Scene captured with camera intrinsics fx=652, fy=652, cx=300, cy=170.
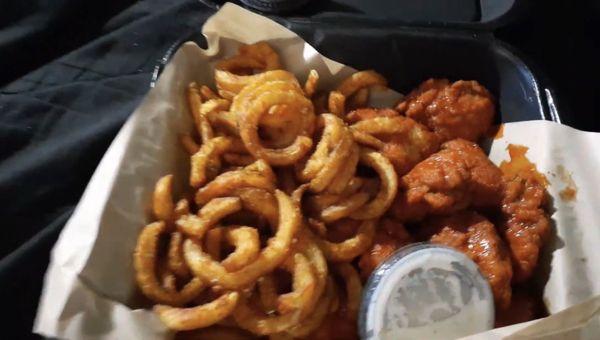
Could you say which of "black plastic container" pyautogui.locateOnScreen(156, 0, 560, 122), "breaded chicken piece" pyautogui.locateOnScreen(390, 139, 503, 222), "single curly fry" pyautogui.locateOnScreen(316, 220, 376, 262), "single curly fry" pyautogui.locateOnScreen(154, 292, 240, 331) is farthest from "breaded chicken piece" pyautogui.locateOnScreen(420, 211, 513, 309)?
"single curly fry" pyautogui.locateOnScreen(154, 292, 240, 331)

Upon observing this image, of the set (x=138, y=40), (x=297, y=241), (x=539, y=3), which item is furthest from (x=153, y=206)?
(x=539, y=3)

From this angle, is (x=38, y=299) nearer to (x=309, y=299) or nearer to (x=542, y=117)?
(x=309, y=299)

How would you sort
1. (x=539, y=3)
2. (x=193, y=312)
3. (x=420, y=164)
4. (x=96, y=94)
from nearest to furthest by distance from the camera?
1. (x=193, y=312)
2. (x=420, y=164)
3. (x=96, y=94)
4. (x=539, y=3)

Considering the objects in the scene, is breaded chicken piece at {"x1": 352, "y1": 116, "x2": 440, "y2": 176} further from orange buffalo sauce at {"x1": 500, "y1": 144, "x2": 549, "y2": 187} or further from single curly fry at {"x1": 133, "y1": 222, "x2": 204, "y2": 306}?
single curly fry at {"x1": 133, "y1": 222, "x2": 204, "y2": 306}

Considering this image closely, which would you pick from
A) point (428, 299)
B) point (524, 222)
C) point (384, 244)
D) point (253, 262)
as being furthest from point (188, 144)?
point (524, 222)

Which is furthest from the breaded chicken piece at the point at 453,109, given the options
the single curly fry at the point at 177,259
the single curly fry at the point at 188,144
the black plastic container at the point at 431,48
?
the single curly fry at the point at 177,259

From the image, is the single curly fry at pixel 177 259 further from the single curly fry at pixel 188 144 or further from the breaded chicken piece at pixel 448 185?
the breaded chicken piece at pixel 448 185
